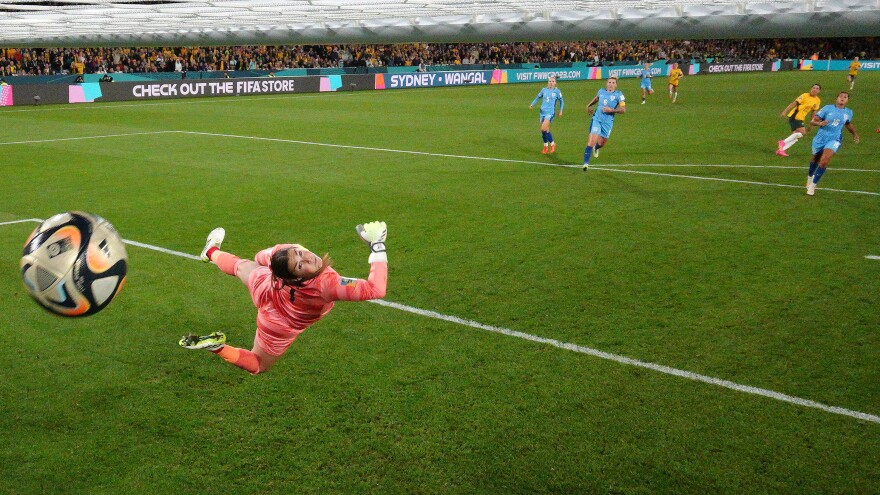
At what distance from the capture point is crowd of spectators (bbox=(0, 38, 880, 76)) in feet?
119

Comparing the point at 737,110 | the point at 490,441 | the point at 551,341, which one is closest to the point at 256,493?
the point at 490,441

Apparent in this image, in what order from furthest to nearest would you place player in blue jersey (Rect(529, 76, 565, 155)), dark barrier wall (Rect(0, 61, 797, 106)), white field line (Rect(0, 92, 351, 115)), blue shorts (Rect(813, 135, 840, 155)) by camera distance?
dark barrier wall (Rect(0, 61, 797, 106)) < white field line (Rect(0, 92, 351, 115)) < player in blue jersey (Rect(529, 76, 565, 155)) < blue shorts (Rect(813, 135, 840, 155))

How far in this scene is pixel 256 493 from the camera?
4.23 meters

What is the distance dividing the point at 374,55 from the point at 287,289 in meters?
43.5

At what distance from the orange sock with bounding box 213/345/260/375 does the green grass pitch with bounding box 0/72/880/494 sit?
203 mm

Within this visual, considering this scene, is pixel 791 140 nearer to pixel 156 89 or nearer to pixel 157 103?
pixel 157 103

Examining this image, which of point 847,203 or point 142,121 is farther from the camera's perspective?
point 142,121

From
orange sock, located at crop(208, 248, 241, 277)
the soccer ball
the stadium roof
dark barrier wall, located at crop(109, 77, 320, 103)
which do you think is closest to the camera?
the stadium roof

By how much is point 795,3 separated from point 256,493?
3.89 metres

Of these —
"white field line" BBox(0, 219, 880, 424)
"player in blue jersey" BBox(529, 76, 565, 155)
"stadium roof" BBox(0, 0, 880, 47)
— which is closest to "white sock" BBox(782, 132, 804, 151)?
"player in blue jersey" BBox(529, 76, 565, 155)

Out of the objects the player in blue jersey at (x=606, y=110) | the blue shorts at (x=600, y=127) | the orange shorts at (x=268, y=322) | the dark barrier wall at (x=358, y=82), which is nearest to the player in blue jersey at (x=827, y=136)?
the player in blue jersey at (x=606, y=110)

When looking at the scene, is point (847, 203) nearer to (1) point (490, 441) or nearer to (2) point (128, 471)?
(1) point (490, 441)

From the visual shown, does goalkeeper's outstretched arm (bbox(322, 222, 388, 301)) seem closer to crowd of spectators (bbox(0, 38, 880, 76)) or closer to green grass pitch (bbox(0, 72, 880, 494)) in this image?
Result: green grass pitch (bbox(0, 72, 880, 494))

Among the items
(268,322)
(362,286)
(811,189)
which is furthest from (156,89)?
(362,286)
